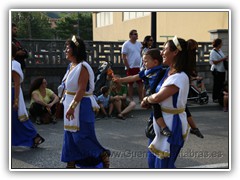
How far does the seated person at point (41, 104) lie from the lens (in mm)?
8148

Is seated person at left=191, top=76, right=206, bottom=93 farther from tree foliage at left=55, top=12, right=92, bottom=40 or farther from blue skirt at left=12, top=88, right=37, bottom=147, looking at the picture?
tree foliage at left=55, top=12, right=92, bottom=40

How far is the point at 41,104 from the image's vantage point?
8.16m

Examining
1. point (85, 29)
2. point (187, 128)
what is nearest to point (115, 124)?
point (187, 128)

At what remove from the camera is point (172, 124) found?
3.81m

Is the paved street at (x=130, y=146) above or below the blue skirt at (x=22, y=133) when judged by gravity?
below

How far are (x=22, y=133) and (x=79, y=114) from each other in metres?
1.74

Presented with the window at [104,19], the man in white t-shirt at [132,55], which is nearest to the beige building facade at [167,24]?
the window at [104,19]

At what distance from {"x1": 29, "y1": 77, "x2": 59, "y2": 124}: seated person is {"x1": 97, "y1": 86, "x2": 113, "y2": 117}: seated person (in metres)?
0.98

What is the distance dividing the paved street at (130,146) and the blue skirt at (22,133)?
128 millimetres

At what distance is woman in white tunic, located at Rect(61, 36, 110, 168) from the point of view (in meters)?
4.65

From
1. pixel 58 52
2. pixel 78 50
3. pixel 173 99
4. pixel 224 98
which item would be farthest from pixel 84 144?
pixel 58 52

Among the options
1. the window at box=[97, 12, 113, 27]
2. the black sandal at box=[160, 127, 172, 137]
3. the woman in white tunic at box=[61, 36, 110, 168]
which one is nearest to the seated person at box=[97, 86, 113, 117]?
the woman in white tunic at box=[61, 36, 110, 168]

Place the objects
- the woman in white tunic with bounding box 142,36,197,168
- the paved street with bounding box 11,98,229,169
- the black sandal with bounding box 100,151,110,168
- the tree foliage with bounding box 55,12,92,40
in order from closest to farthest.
Result: the woman in white tunic with bounding box 142,36,197,168 < the black sandal with bounding box 100,151,110,168 < the paved street with bounding box 11,98,229,169 < the tree foliage with bounding box 55,12,92,40

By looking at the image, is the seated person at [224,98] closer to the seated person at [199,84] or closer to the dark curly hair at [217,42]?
the seated person at [199,84]
